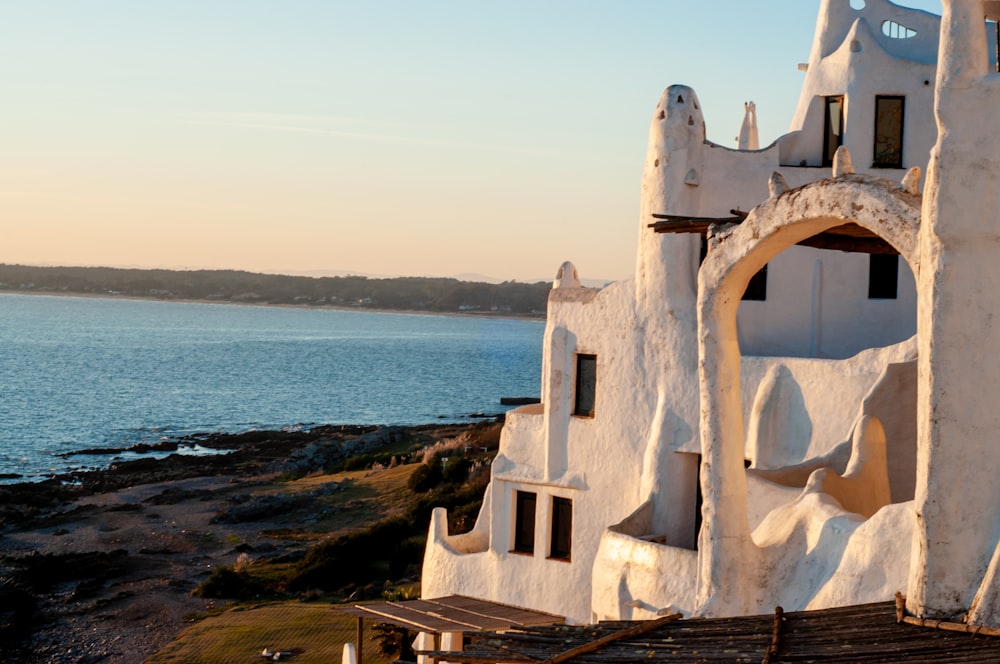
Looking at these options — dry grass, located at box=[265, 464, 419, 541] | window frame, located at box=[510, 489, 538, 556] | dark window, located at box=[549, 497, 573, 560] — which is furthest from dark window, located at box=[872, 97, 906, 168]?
dry grass, located at box=[265, 464, 419, 541]

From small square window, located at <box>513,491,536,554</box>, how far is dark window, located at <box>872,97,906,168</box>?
9.02m

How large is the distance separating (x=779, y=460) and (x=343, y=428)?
64.5m

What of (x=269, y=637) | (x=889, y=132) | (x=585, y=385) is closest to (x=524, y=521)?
(x=585, y=385)

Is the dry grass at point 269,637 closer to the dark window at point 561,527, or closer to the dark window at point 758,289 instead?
the dark window at point 561,527

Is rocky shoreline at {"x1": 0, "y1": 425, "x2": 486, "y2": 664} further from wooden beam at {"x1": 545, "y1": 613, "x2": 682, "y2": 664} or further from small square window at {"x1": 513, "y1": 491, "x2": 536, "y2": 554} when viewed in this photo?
wooden beam at {"x1": 545, "y1": 613, "x2": 682, "y2": 664}

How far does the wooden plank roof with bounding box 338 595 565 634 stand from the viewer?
69.6 ft

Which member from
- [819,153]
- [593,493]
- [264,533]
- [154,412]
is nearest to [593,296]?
[593,493]

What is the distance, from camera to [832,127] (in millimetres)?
24109

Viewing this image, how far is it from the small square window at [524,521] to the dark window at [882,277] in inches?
292

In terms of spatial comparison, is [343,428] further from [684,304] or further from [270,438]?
[684,304]

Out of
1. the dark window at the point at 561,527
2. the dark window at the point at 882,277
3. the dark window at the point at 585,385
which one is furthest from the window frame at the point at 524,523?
the dark window at the point at 882,277

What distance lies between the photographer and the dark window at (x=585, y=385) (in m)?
23.5

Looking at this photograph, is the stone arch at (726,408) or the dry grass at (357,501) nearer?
the stone arch at (726,408)

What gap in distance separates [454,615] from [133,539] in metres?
27.4
